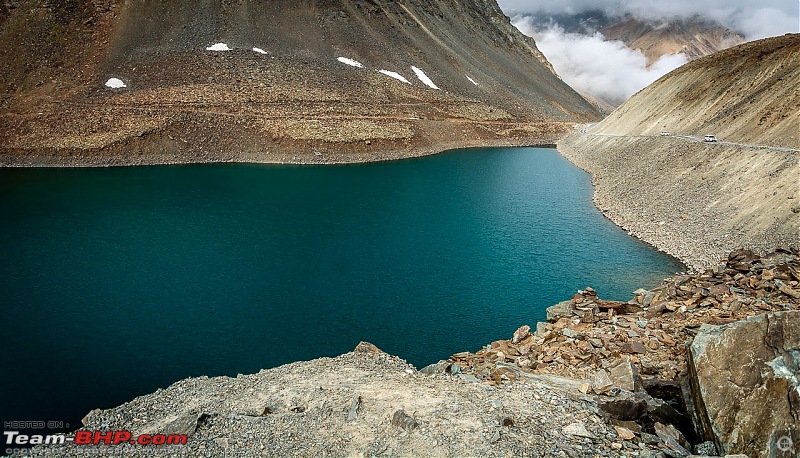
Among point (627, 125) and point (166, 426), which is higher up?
point (627, 125)

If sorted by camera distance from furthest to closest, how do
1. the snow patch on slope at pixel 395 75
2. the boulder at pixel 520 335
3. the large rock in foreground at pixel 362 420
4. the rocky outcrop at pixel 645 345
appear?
1. the snow patch on slope at pixel 395 75
2. the boulder at pixel 520 335
3. the rocky outcrop at pixel 645 345
4. the large rock in foreground at pixel 362 420

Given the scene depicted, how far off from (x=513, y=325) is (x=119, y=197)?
1392 inches

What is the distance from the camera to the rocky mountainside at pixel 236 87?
57031 millimetres

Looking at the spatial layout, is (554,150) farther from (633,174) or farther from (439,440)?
(439,440)

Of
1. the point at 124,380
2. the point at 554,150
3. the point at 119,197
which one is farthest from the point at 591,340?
the point at 554,150

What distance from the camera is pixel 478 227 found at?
119 feet

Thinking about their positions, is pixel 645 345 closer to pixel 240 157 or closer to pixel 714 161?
pixel 714 161

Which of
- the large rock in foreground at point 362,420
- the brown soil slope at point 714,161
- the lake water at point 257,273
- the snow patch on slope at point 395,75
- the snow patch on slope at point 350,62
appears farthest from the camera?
the snow patch on slope at point 395,75

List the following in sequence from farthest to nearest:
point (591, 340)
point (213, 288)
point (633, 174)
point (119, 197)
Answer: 1. point (633, 174)
2. point (119, 197)
3. point (213, 288)
4. point (591, 340)

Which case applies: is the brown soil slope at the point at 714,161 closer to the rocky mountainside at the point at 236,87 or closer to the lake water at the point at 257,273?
the lake water at the point at 257,273

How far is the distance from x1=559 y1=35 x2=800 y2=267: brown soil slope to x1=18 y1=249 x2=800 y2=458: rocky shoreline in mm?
10688

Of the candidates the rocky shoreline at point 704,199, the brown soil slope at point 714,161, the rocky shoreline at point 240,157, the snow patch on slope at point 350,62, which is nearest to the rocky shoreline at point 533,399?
the rocky shoreline at point 704,199

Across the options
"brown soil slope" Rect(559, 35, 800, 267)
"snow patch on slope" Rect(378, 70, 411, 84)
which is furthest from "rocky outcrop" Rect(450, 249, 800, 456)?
"snow patch on slope" Rect(378, 70, 411, 84)

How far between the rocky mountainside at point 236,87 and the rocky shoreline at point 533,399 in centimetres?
4706
